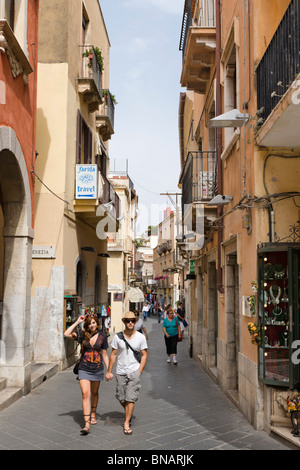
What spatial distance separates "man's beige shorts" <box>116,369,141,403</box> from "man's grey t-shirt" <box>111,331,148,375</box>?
2.7 inches

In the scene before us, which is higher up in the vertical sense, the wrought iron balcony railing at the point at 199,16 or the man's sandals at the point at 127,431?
the wrought iron balcony railing at the point at 199,16

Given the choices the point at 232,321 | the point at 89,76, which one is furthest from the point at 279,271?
the point at 89,76

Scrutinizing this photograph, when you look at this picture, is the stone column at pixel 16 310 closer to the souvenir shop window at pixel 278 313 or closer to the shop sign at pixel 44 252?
the shop sign at pixel 44 252

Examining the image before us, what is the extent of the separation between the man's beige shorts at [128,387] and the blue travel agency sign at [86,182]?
832cm

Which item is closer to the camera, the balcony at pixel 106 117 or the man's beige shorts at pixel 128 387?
the man's beige shorts at pixel 128 387

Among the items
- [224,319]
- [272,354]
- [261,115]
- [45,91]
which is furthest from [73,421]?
[45,91]

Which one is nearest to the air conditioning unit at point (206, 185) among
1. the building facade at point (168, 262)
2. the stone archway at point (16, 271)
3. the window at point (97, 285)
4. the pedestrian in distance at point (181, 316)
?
the stone archway at point (16, 271)

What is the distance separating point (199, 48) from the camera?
38.9 feet

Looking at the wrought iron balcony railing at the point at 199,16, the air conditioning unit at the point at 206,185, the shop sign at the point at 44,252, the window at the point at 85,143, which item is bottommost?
the shop sign at the point at 44,252

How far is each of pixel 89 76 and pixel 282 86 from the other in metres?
10.9

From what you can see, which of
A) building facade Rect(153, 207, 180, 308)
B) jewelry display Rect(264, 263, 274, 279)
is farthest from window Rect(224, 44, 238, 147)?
building facade Rect(153, 207, 180, 308)

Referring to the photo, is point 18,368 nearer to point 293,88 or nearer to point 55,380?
point 55,380

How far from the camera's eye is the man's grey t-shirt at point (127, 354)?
723 cm

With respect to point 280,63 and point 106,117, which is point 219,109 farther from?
point 106,117
